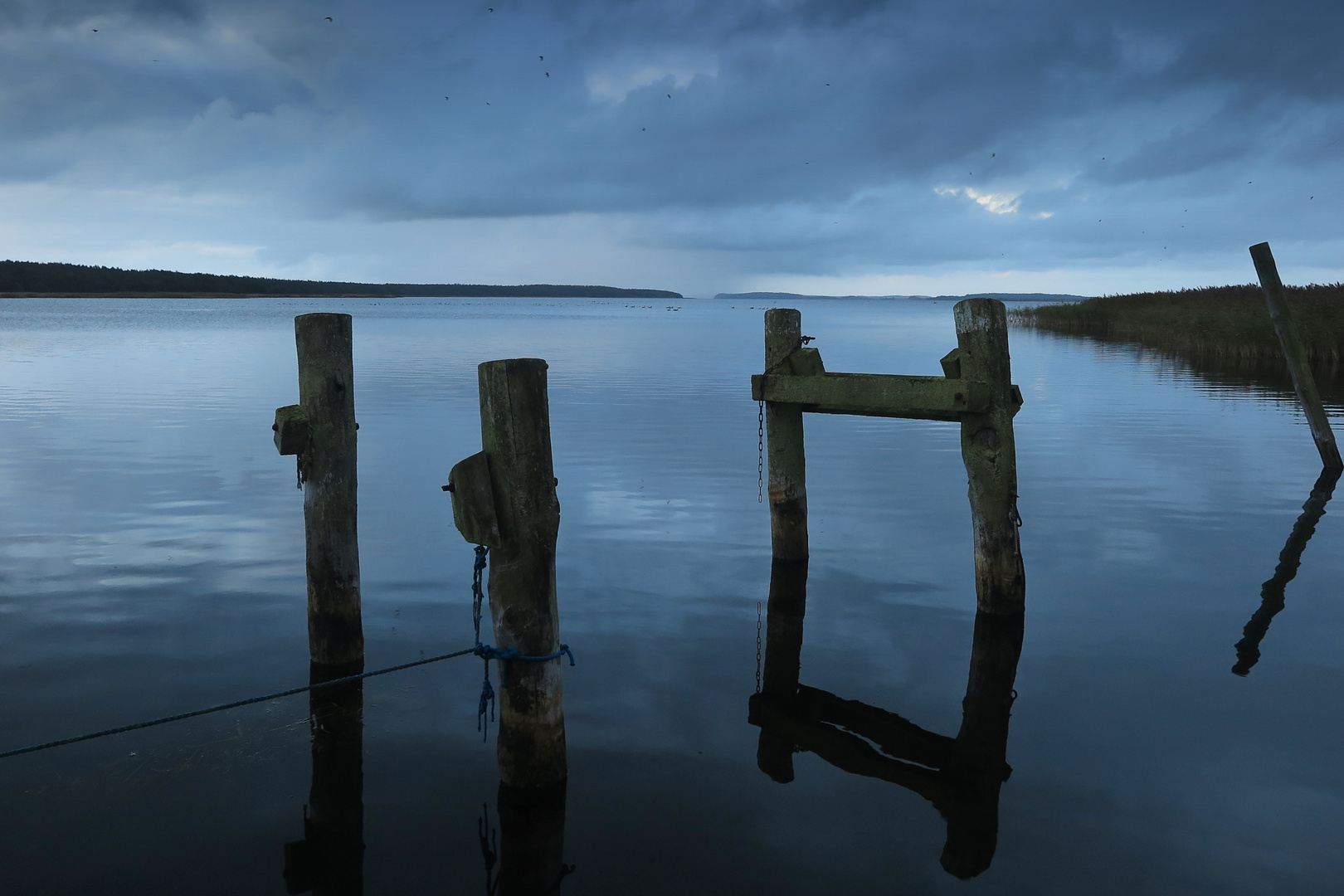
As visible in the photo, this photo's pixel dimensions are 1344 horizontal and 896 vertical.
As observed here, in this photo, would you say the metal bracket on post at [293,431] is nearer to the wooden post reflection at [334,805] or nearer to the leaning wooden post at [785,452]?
the wooden post reflection at [334,805]

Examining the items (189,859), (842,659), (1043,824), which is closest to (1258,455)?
(842,659)

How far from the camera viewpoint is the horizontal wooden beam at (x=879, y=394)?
27.1 feet

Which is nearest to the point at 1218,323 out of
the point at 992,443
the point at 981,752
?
the point at 992,443

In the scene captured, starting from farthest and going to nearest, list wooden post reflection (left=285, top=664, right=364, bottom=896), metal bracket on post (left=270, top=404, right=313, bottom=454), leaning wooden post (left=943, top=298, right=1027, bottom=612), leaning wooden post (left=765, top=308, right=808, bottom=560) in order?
leaning wooden post (left=765, top=308, right=808, bottom=560) < leaning wooden post (left=943, top=298, right=1027, bottom=612) < metal bracket on post (left=270, top=404, right=313, bottom=454) < wooden post reflection (left=285, top=664, right=364, bottom=896)

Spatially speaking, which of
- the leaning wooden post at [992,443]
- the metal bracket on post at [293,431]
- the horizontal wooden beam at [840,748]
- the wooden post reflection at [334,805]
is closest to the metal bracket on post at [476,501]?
the wooden post reflection at [334,805]

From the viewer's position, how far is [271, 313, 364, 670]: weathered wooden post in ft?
22.6

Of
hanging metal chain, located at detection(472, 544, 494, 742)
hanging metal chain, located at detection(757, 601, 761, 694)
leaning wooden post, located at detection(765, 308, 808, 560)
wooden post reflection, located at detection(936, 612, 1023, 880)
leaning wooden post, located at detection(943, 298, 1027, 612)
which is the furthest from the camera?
leaning wooden post, located at detection(765, 308, 808, 560)

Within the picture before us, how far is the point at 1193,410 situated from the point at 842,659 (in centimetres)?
1936

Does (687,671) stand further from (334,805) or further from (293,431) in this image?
(293,431)

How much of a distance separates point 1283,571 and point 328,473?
995cm

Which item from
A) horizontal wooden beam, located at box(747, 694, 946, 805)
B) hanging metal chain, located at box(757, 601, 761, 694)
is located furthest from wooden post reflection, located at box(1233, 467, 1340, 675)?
hanging metal chain, located at box(757, 601, 761, 694)

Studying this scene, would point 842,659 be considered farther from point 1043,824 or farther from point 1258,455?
point 1258,455

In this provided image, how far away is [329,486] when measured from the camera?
7023mm

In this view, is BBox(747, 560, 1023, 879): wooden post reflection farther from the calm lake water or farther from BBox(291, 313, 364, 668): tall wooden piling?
BBox(291, 313, 364, 668): tall wooden piling
